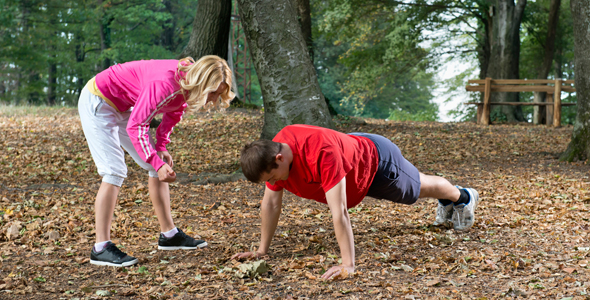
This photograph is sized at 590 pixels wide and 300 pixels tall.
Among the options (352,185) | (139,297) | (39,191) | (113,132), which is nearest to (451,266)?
(352,185)

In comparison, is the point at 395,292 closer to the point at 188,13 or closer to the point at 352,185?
the point at 352,185

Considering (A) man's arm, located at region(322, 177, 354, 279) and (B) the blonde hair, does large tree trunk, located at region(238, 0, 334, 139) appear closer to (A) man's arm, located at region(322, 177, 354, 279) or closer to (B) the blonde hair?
(B) the blonde hair

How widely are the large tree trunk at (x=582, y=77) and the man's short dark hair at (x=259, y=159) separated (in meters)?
5.94

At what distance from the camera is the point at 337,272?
2.84 meters

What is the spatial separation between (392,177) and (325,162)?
749 millimetres

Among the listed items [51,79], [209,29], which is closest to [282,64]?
[209,29]

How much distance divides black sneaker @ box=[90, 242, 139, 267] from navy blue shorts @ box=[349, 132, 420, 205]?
5.60 ft

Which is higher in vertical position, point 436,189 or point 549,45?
point 549,45

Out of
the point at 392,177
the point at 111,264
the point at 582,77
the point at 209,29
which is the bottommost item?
the point at 111,264

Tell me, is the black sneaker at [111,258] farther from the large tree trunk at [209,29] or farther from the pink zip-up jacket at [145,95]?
the large tree trunk at [209,29]

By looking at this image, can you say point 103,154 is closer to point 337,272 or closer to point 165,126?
point 165,126

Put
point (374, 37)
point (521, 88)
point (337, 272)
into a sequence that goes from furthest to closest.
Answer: point (374, 37) → point (521, 88) → point (337, 272)

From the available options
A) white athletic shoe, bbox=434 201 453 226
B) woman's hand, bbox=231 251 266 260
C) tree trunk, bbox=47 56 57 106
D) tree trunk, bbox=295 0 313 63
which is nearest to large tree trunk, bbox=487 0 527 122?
tree trunk, bbox=295 0 313 63

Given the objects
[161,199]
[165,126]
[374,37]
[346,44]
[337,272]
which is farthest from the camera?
[346,44]
